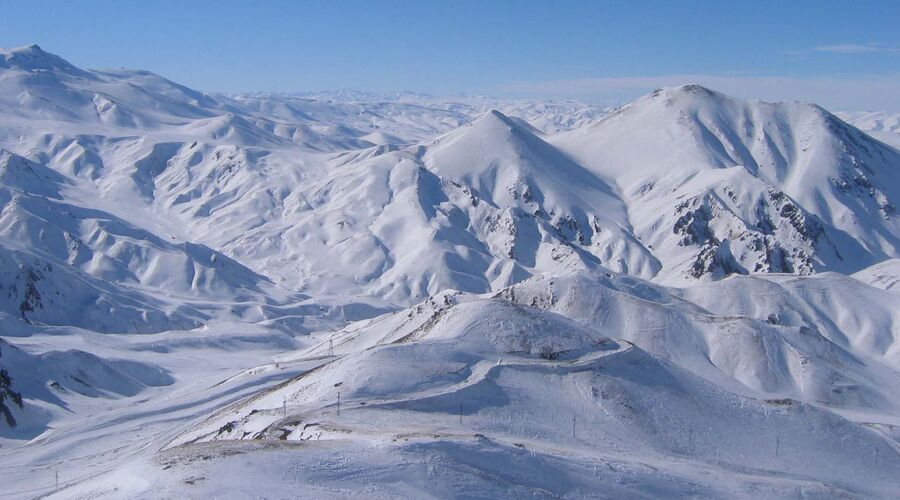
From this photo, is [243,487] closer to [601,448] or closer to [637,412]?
[601,448]

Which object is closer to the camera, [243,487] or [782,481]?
[243,487]

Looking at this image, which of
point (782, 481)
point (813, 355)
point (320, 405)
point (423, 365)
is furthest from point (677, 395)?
point (813, 355)

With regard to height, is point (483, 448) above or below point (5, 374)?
above

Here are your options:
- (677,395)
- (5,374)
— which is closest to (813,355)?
(677,395)

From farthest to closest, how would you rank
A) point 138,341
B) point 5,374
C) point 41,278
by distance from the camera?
point 41,278
point 138,341
point 5,374

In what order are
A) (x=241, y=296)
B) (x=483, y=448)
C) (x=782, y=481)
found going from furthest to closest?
(x=241, y=296)
(x=782, y=481)
(x=483, y=448)

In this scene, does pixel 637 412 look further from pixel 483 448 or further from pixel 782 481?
pixel 483 448

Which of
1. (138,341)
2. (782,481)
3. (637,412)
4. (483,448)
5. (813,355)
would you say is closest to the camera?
(483,448)

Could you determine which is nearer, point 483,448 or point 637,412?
point 483,448

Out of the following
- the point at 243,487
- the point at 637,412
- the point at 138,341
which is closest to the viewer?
the point at 243,487
